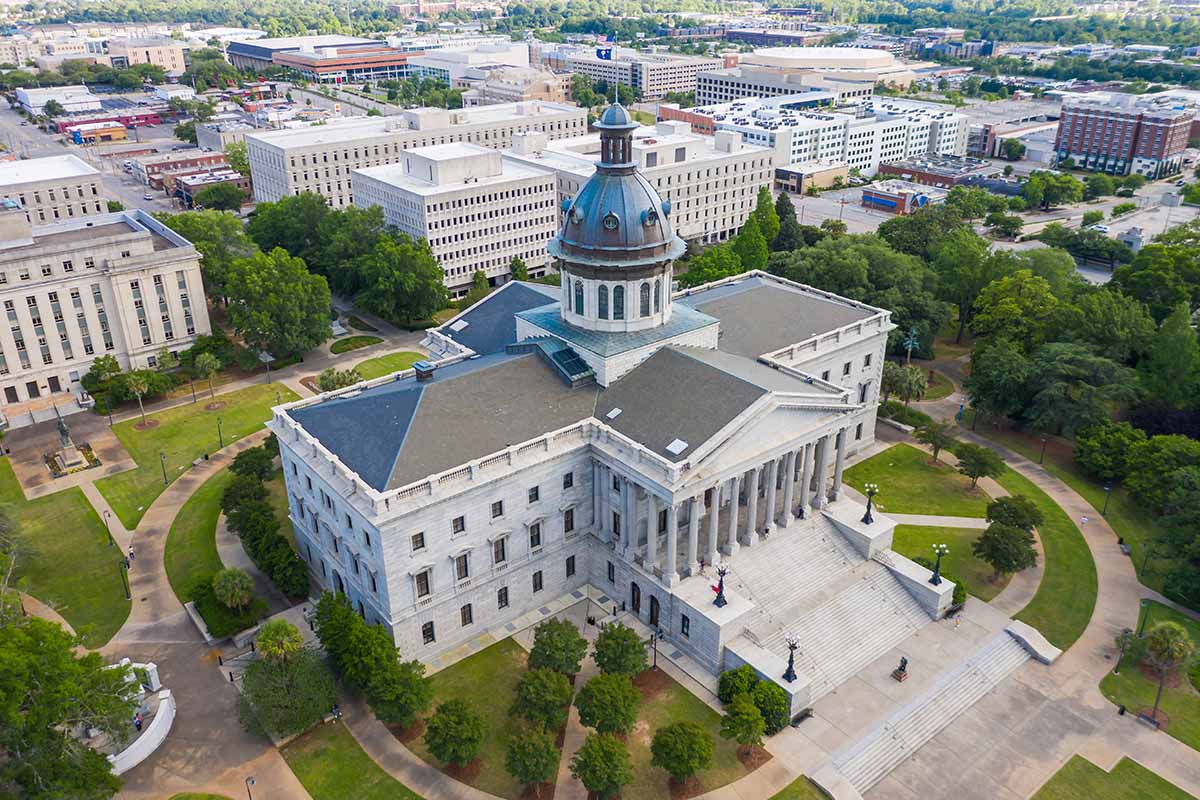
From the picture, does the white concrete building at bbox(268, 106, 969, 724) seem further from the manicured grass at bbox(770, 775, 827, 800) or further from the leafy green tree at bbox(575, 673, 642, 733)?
the leafy green tree at bbox(575, 673, 642, 733)

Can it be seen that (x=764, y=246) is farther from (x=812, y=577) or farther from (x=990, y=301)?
(x=812, y=577)

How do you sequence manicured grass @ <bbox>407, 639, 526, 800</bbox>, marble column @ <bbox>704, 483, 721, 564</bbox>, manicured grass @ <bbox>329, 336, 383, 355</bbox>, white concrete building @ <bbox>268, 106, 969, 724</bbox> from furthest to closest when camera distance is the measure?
manicured grass @ <bbox>329, 336, 383, 355</bbox> → marble column @ <bbox>704, 483, 721, 564</bbox> → white concrete building @ <bbox>268, 106, 969, 724</bbox> → manicured grass @ <bbox>407, 639, 526, 800</bbox>

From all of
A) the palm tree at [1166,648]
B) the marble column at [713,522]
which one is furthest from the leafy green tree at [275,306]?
the palm tree at [1166,648]

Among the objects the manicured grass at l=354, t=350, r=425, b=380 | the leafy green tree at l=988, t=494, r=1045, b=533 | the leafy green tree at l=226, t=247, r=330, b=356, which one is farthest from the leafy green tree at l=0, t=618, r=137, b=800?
the leafy green tree at l=988, t=494, r=1045, b=533

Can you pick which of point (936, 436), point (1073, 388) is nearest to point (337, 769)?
point (936, 436)

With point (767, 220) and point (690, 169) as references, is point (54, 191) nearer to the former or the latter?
point (690, 169)
